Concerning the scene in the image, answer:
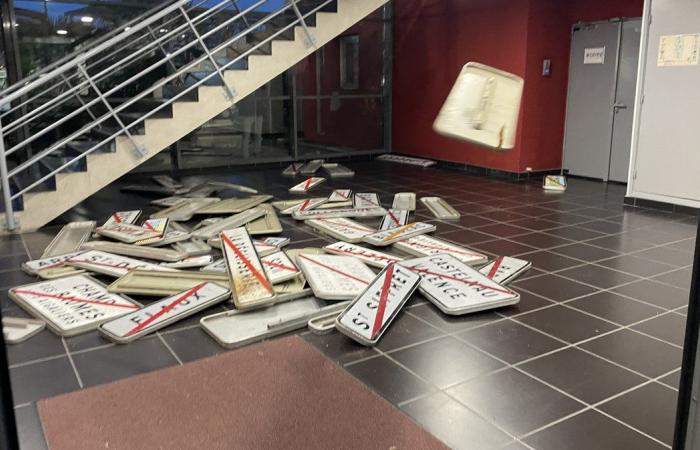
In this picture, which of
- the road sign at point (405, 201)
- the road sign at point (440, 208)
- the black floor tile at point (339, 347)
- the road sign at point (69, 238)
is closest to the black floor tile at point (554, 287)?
the black floor tile at point (339, 347)

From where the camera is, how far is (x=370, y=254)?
4223 mm

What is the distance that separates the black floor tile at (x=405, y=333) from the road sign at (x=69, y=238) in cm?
266

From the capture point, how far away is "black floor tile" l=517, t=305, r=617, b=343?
10.3ft

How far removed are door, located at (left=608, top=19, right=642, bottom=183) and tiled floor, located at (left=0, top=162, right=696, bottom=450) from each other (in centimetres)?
283

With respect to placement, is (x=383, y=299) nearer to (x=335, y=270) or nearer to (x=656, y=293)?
(x=335, y=270)

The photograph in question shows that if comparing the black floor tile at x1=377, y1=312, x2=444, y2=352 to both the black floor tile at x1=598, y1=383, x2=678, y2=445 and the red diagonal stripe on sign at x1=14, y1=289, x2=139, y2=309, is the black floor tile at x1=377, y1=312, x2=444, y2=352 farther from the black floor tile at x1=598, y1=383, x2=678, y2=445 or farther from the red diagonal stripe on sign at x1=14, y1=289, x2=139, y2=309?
the red diagonal stripe on sign at x1=14, y1=289, x2=139, y2=309

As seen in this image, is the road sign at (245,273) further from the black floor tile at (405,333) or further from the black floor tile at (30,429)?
the black floor tile at (30,429)

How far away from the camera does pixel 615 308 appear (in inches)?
137

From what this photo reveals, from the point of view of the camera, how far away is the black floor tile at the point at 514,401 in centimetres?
233

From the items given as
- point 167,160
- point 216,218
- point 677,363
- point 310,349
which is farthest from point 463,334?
point 167,160

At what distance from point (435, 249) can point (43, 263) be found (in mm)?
2756

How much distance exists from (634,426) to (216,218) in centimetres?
399

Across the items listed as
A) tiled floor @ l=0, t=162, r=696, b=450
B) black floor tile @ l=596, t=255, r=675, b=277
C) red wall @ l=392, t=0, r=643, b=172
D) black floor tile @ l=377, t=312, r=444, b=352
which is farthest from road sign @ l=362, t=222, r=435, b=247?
red wall @ l=392, t=0, r=643, b=172

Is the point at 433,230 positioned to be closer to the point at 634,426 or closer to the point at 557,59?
the point at 634,426
